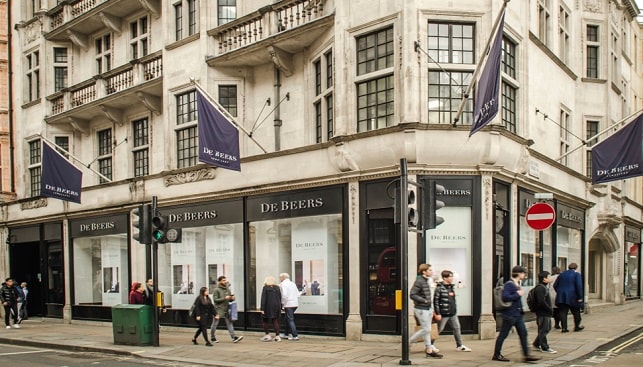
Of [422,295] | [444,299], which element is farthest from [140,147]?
[422,295]

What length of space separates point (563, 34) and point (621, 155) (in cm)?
684

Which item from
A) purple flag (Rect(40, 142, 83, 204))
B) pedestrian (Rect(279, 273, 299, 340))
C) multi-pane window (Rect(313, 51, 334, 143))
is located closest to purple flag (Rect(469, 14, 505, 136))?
multi-pane window (Rect(313, 51, 334, 143))

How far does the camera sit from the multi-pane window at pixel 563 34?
2527 centimetres

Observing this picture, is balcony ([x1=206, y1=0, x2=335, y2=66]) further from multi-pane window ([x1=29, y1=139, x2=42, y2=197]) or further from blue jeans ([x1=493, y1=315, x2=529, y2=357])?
multi-pane window ([x1=29, y1=139, x2=42, y2=197])

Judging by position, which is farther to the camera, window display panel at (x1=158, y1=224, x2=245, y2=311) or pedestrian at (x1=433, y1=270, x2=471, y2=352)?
window display panel at (x1=158, y1=224, x2=245, y2=311)

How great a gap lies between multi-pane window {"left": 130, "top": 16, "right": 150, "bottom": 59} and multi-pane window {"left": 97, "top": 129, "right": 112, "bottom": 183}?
11.6 ft

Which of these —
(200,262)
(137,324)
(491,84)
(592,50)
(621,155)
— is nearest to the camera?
(491,84)

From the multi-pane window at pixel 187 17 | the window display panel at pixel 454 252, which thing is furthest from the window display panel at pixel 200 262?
the window display panel at pixel 454 252

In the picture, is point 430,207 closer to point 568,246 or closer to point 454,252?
point 454,252

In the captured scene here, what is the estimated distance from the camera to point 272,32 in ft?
68.4

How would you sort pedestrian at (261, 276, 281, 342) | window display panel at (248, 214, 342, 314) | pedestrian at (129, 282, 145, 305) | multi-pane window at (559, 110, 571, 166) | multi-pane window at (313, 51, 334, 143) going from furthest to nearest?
1. multi-pane window at (559, 110, 571, 166)
2. pedestrian at (129, 282, 145, 305)
3. multi-pane window at (313, 51, 334, 143)
4. window display panel at (248, 214, 342, 314)
5. pedestrian at (261, 276, 281, 342)

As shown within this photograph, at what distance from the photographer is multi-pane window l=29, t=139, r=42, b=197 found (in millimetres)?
32250

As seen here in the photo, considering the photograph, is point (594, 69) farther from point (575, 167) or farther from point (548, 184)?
point (548, 184)

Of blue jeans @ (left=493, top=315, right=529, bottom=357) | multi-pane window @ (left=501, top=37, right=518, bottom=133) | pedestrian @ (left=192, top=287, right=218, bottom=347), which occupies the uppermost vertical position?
multi-pane window @ (left=501, top=37, right=518, bottom=133)
